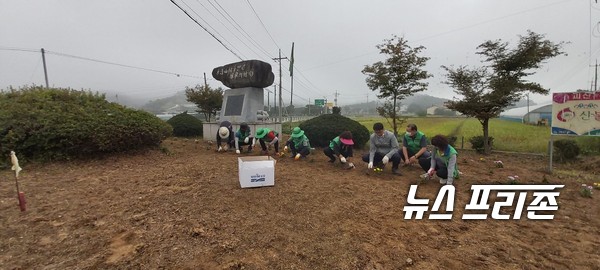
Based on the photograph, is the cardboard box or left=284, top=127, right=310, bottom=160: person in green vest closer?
→ the cardboard box

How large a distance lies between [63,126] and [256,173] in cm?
517

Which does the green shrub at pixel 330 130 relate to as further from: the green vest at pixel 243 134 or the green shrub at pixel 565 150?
the green shrub at pixel 565 150

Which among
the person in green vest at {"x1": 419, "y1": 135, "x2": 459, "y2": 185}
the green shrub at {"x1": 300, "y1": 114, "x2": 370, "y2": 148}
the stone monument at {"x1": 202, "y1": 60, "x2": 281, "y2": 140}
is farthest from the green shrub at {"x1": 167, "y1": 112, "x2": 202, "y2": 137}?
the person in green vest at {"x1": 419, "y1": 135, "x2": 459, "y2": 185}

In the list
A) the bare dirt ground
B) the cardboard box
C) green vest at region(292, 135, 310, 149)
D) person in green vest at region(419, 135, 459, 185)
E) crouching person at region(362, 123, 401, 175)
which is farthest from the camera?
green vest at region(292, 135, 310, 149)

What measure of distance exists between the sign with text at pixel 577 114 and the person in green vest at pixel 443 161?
10.8ft

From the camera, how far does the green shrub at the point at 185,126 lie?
12.8 m

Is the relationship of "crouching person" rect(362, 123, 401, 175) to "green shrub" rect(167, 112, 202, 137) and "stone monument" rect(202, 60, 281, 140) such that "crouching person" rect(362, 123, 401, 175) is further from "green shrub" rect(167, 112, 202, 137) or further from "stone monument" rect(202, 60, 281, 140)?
"green shrub" rect(167, 112, 202, 137)

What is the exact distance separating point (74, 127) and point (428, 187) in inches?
311

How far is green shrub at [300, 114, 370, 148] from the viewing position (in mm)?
9344

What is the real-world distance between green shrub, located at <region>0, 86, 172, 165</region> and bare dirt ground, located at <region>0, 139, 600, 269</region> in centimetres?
97

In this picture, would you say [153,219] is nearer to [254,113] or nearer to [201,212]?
[201,212]

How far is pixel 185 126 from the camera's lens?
508 inches

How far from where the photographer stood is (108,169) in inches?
228

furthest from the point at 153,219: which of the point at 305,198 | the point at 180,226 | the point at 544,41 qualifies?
the point at 544,41
